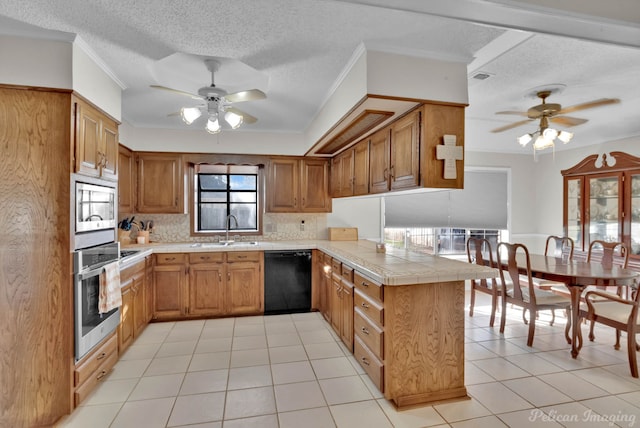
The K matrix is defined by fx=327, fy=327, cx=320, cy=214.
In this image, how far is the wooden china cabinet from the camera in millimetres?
4375

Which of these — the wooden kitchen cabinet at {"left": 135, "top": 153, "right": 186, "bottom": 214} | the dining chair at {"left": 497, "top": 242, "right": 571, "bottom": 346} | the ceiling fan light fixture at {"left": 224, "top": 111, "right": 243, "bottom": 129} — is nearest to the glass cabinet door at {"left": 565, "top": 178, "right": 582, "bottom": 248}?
the dining chair at {"left": 497, "top": 242, "right": 571, "bottom": 346}

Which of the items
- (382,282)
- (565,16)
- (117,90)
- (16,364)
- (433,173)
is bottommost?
(16,364)

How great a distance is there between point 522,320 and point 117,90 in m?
5.04

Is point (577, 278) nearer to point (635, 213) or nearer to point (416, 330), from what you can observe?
point (416, 330)

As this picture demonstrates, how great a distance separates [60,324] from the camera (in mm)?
2158

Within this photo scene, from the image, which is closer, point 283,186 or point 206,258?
point 206,258

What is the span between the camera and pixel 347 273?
3082 millimetres

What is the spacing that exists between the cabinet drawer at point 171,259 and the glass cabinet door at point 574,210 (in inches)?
228

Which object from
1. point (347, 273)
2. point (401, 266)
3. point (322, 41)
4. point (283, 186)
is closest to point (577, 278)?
point (401, 266)

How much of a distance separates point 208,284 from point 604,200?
223 inches

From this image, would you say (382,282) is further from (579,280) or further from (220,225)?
(220,225)

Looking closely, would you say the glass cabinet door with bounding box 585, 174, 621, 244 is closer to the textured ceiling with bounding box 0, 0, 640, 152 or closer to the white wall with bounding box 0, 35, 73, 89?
the textured ceiling with bounding box 0, 0, 640, 152

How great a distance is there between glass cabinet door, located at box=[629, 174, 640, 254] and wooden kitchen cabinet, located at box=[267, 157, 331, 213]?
13.4 ft

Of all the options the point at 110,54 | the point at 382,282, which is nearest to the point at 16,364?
the point at 110,54
